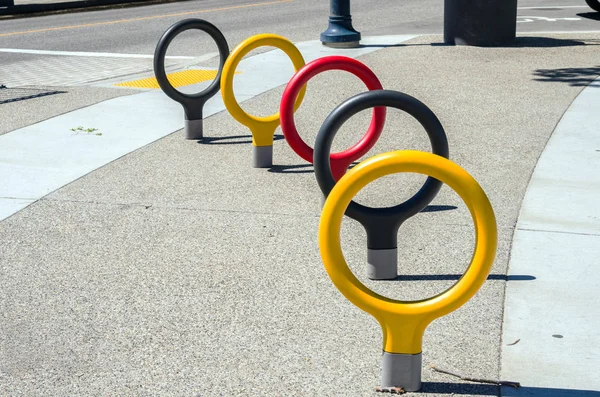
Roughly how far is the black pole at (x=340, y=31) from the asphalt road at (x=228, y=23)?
194 centimetres

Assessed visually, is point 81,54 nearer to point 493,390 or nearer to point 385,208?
point 385,208

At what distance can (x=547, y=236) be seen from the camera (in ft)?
19.6

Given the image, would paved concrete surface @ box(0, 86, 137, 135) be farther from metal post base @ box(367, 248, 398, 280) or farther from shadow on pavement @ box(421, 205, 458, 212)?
metal post base @ box(367, 248, 398, 280)

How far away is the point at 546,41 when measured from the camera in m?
14.8

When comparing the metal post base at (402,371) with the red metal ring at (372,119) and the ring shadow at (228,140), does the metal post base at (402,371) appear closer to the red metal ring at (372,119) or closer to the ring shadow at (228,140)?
the red metal ring at (372,119)

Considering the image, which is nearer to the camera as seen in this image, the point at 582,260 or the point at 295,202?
the point at 582,260

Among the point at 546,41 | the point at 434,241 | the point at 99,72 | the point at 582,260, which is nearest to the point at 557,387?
the point at 582,260

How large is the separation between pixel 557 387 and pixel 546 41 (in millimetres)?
11588

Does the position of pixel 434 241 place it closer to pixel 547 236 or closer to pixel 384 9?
pixel 547 236

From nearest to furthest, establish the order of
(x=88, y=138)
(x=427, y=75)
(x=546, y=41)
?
1. (x=88, y=138)
2. (x=427, y=75)
3. (x=546, y=41)

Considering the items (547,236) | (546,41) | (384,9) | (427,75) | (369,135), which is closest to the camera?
(547,236)

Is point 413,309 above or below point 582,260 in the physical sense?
above

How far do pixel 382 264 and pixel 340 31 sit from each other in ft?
33.0

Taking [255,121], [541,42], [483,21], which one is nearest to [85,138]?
[255,121]
